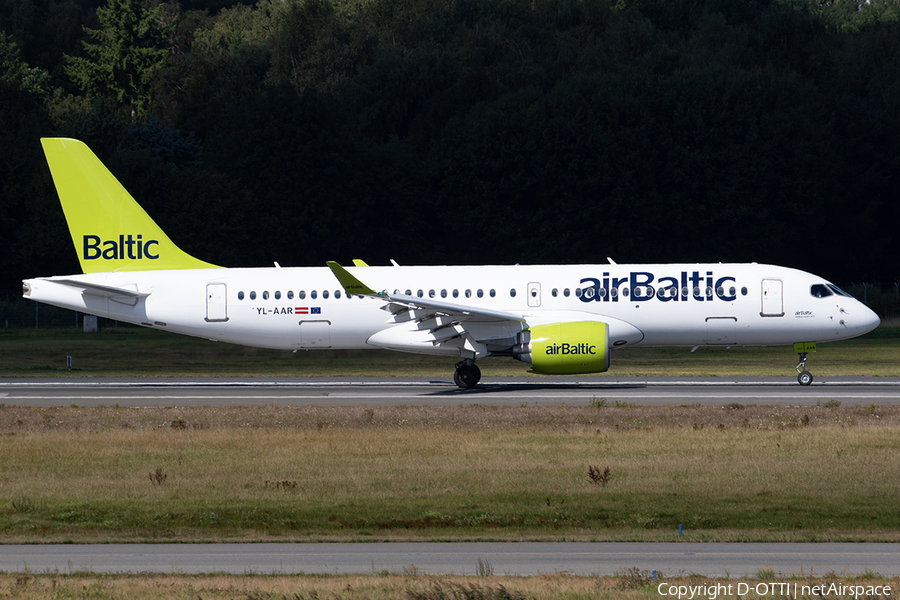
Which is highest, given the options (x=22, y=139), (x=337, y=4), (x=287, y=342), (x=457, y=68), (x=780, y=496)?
(x=337, y=4)

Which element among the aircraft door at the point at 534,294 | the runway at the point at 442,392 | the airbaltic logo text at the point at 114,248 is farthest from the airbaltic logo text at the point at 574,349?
the airbaltic logo text at the point at 114,248

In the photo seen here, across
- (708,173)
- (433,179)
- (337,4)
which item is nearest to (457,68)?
(433,179)

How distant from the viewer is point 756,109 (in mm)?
81250

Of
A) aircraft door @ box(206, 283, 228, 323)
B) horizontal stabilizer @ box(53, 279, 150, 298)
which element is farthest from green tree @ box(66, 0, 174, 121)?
aircraft door @ box(206, 283, 228, 323)

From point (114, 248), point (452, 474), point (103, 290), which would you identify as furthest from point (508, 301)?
point (452, 474)

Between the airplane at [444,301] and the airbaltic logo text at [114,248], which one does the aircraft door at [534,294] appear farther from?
the airbaltic logo text at [114,248]

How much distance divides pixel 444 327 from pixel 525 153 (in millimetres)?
48442

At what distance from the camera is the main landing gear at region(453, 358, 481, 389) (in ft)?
119

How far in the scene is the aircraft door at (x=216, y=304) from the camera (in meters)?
37.2

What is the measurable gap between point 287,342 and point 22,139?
5145cm

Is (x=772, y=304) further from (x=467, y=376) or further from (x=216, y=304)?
(x=216, y=304)

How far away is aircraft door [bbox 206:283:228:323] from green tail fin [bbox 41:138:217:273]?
1.98m

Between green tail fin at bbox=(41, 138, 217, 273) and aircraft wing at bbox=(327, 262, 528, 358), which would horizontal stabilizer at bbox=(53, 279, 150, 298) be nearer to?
green tail fin at bbox=(41, 138, 217, 273)

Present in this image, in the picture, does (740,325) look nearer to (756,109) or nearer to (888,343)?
(888,343)
